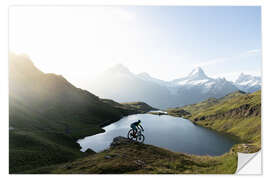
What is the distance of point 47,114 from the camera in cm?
7888

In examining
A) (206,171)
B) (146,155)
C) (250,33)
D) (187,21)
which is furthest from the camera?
(187,21)

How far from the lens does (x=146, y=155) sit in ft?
52.2

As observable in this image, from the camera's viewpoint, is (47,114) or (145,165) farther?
(47,114)

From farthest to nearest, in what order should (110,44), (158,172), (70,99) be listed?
(70,99)
(110,44)
(158,172)

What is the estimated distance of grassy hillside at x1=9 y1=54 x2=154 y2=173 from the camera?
A: 1266 inches

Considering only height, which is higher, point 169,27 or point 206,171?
point 169,27

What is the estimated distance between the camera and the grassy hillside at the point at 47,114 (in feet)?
105

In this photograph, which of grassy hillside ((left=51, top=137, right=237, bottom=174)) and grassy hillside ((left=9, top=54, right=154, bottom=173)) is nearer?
grassy hillside ((left=51, top=137, right=237, bottom=174))

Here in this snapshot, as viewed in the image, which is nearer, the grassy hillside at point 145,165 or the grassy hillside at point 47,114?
the grassy hillside at point 145,165

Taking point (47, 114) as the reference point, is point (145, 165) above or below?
below
